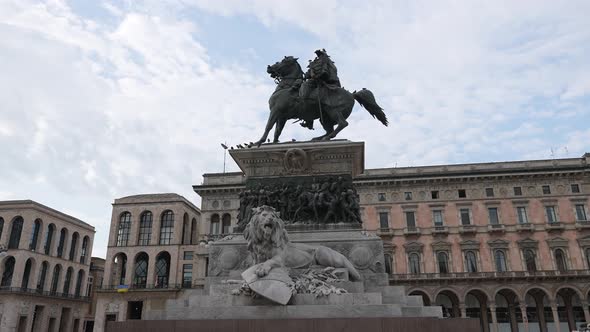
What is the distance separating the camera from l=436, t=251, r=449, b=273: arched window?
141 feet

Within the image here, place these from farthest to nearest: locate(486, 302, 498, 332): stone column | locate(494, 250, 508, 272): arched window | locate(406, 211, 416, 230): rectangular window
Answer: locate(406, 211, 416, 230): rectangular window, locate(494, 250, 508, 272): arched window, locate(486, 302, 498, 332): stone column

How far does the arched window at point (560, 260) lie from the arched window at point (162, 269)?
1525 inches

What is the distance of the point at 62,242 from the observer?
2213 inches

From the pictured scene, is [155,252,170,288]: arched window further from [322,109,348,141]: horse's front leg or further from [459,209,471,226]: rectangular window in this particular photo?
[322,109,348,141]: horse's front leg

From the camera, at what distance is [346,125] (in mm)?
10062

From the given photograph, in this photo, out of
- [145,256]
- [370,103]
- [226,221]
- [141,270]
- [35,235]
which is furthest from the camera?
[145,256]

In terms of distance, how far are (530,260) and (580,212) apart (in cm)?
664

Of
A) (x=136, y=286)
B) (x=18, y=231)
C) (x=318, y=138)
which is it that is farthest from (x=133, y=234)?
(x=318, y=138)

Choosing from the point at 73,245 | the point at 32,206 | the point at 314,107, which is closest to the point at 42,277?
the point at 73,245

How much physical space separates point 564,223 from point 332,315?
43.7 meters

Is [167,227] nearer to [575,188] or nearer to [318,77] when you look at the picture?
[575,188]

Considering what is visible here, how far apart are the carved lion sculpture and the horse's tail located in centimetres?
409

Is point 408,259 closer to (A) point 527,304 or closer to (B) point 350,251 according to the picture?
(A) point 527,304

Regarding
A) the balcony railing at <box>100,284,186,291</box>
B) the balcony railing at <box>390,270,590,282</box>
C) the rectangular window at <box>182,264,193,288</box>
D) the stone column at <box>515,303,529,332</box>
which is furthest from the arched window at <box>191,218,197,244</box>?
the stone column at <box>515,303,529,332</box>
